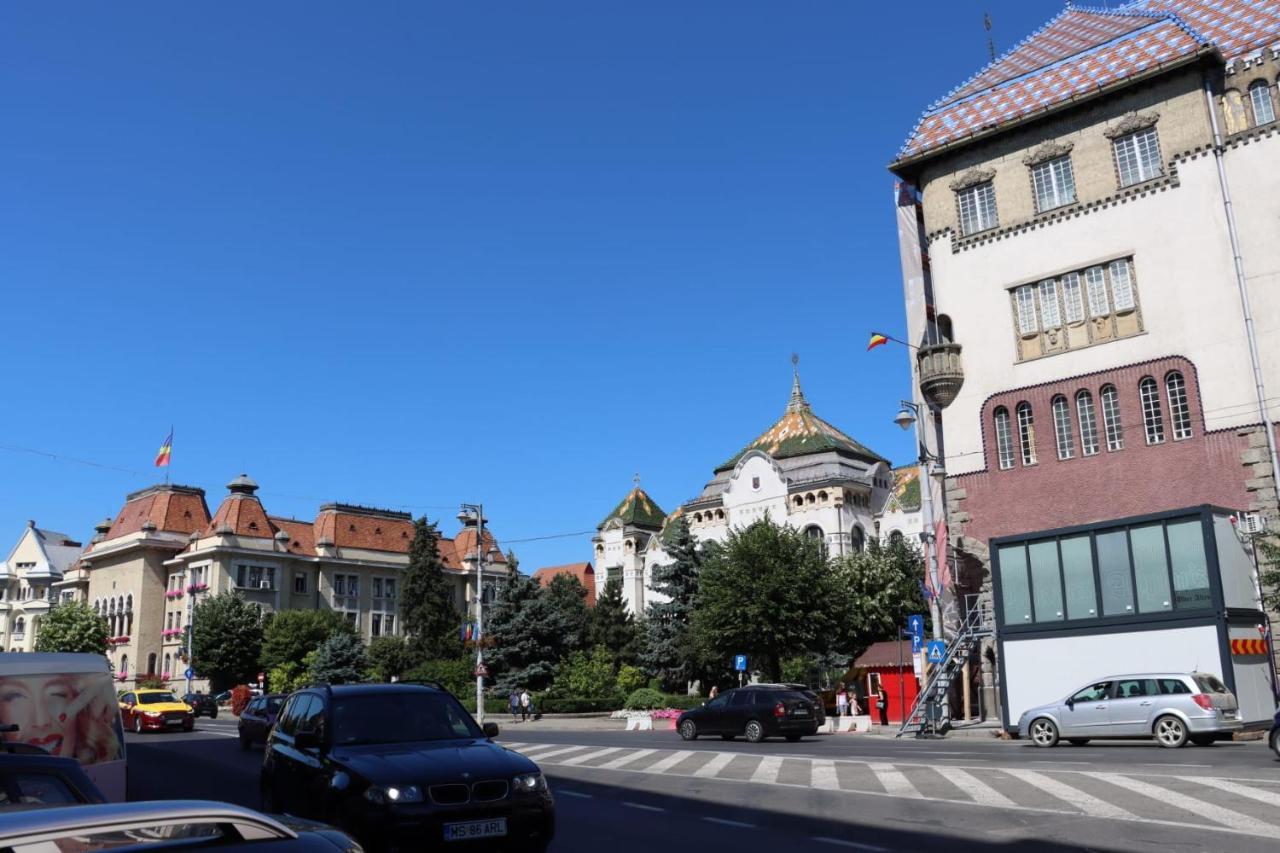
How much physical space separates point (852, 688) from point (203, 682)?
55960 mm

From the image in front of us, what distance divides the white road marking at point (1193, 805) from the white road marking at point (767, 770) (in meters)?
4.73

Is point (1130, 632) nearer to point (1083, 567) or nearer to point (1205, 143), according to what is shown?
point (1083, 567)

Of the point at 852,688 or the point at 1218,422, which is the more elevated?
the point at 1218,422

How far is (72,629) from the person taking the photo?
277ft

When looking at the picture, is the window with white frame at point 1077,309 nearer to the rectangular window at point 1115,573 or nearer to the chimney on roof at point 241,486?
the rectangular window at point 1115,573

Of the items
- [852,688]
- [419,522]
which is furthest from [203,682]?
[852,688]

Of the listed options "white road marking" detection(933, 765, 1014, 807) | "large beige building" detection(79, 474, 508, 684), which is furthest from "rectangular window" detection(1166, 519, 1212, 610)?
"large beige building" detection(79, 474, 508, 684)

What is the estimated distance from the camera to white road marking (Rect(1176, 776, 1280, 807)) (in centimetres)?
1170

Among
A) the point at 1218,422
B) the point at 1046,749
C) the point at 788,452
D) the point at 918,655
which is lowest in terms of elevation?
the point at 1046,749

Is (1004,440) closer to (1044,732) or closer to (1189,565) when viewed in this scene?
(1189,565)

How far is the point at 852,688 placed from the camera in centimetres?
4134

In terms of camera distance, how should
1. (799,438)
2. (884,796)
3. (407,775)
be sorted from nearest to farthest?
(407,775), (884,796), (799,438)

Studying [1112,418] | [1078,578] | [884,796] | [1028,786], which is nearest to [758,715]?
[1078,578]

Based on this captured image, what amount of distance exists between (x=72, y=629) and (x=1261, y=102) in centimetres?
8891
